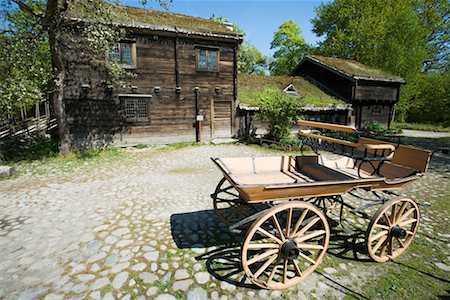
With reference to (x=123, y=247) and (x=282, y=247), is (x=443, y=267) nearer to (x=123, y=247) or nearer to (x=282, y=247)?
(x=282, y=247)

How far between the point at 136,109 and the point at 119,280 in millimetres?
12153

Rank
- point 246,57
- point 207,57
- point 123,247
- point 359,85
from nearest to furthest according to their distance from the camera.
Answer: point 123,247, point 207,57, point 359,85, point 246,57

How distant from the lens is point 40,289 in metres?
3.04

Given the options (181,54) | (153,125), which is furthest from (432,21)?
(153,125)

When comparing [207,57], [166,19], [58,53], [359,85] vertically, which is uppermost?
[166,19]

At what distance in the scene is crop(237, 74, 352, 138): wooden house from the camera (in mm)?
16717

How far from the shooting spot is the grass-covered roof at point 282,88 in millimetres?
18472

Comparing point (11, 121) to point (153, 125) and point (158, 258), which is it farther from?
point (158, 258)

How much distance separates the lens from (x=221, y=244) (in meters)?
4.10

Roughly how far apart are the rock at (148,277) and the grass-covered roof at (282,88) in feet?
48.5

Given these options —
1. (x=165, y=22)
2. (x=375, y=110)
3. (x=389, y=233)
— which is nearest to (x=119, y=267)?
(x=389, y=233)

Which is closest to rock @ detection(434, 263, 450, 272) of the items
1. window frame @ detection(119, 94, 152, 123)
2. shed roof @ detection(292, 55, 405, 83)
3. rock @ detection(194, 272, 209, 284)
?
rock @ detection(194, 272, 209, 284)

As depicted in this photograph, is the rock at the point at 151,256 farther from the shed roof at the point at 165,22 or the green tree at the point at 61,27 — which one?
the shed roof at the point at 165,22

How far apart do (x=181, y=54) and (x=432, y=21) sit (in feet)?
120
